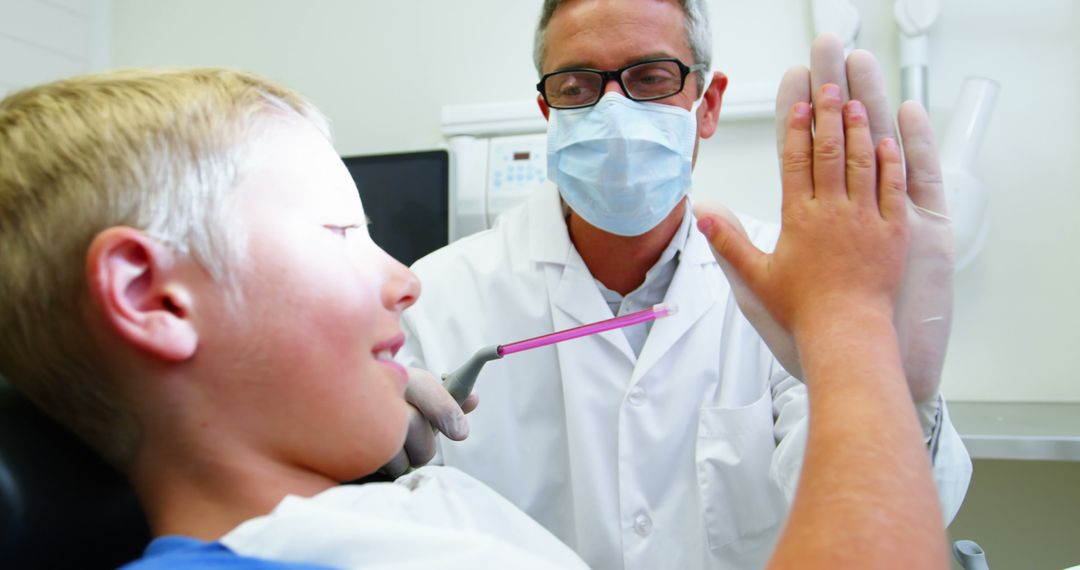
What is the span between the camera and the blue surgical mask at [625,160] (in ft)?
4.35

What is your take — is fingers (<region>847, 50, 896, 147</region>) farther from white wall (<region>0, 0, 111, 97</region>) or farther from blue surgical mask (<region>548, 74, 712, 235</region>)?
white wall (<region>0, 0, 111, 97</region>)

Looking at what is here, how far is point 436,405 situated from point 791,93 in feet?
1.81

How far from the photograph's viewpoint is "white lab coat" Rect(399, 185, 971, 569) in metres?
1.22

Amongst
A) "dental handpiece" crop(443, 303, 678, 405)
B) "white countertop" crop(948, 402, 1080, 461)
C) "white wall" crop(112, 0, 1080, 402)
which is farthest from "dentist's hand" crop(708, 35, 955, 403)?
"white wall" crop(112, 0, 1080, 402)

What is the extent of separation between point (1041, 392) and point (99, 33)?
323 cm

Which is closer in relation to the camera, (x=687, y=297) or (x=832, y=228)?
(x=832, y=228)

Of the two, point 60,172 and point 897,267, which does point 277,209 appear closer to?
point 60,172

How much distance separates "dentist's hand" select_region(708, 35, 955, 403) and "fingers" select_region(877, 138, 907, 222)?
0.03 m

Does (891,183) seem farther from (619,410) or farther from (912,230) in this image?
(619,410)

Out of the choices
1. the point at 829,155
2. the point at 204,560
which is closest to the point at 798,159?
the point at 829,155

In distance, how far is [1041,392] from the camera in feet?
6.14

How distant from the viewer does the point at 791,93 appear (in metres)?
0.79

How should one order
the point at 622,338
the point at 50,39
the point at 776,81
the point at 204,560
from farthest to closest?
the point at 50,39 < the point at 776,81 < the point at 622,338 < the point at 204,560

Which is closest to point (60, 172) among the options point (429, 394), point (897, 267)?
point (429, 394)
